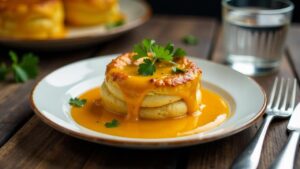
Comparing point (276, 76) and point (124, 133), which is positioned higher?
point (124, 133)

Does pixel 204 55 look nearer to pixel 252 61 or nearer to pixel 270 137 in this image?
pixel 252 61

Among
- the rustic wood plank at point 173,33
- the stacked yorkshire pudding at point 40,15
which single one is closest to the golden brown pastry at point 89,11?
the stacked yorkshire pudding at point 40,15

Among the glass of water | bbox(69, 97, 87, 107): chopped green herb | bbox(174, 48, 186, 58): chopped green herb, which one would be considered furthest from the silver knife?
bbox(69, 97, 87, 107): chopped green herb

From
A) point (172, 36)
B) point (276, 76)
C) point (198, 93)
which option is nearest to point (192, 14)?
point (172, 36)

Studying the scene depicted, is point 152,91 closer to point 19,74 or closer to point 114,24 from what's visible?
point 19,74

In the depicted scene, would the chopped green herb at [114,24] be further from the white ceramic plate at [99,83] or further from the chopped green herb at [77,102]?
the chopped green herb at [77,102]

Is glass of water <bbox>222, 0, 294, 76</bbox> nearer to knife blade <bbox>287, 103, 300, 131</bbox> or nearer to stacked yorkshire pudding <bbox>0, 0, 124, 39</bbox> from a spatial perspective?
knife blade <bbox>287, 103, 300, 131</bbox>

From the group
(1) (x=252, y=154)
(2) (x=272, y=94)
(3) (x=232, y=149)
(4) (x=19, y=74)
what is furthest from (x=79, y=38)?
(1) (x=252, y=154)
